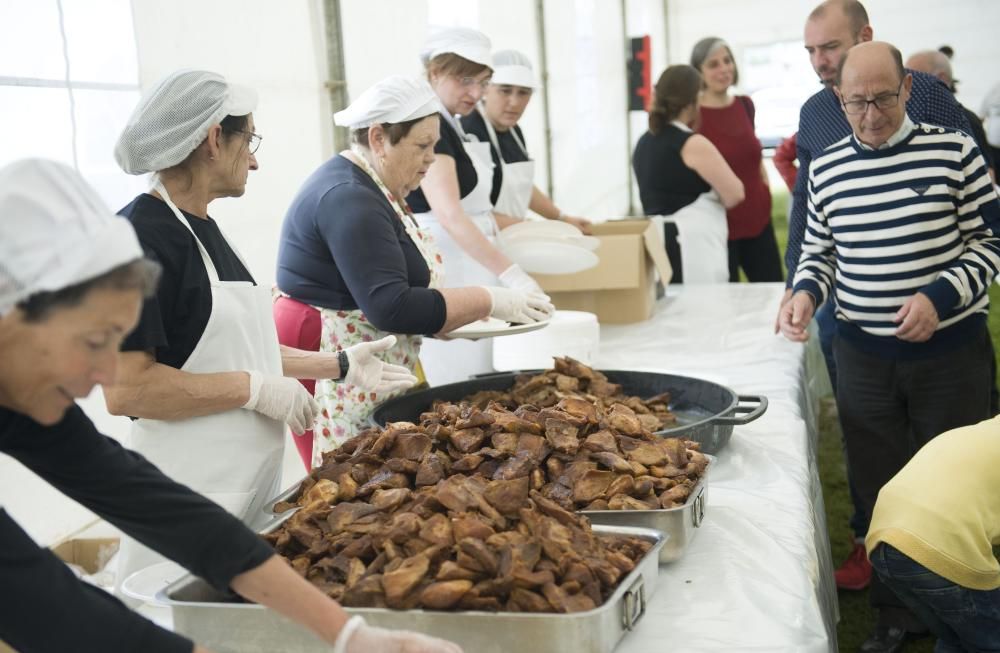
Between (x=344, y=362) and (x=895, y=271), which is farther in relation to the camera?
(x=895, y=271)

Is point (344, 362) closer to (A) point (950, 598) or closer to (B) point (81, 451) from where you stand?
(B) point (81, 451)

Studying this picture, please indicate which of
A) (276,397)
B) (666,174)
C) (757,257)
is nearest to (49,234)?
(276,397)

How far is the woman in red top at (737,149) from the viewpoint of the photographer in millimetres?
4770

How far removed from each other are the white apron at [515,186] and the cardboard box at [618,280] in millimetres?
314

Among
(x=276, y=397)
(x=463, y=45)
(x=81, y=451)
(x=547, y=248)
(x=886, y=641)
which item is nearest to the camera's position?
(x=81, y=451)

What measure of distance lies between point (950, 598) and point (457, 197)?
5.33ft

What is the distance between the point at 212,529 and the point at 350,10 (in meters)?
2.72

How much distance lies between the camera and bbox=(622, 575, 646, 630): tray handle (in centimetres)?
116

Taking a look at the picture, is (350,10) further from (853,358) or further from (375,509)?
(375,509)

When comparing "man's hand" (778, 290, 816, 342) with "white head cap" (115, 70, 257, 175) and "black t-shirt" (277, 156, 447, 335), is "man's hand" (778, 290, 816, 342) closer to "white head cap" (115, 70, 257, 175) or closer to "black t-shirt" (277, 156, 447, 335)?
"black t-shirt" (277, 156, 447, 335)

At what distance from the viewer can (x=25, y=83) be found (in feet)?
6.88

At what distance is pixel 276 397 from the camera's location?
164 cm

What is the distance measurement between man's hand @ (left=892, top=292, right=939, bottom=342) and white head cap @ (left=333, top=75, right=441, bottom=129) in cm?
118

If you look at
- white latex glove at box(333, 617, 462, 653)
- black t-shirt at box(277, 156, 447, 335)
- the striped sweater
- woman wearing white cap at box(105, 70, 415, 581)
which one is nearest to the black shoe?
the striped sweater
